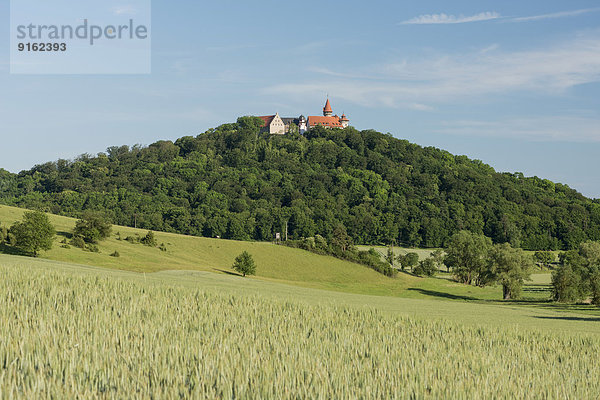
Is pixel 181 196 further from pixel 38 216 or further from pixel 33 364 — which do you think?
pixel 33 364

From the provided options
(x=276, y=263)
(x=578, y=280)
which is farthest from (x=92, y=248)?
(x=578, y=280)

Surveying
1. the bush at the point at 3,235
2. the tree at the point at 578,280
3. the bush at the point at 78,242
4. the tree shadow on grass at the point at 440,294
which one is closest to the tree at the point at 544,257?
the tree shadow on grass at the point at 440,294

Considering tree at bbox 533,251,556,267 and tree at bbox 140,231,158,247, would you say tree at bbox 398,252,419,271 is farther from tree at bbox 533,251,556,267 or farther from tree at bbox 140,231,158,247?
tree at bbox 140,231,158,247

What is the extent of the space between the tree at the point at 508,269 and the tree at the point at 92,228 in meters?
53.8

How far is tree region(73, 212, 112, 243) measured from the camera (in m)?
73.6

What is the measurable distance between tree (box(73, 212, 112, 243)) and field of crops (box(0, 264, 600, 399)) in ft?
206

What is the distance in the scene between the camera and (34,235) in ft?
189

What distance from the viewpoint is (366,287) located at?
78.4m

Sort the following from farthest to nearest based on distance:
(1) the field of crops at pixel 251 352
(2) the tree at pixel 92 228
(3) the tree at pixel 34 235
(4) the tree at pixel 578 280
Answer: (2) the tree at pixel 92 228 < (4) the tree at pixel 578 280 < (3) the tree at pixel 34 235 < (1) the field of crops at pixel 251 352

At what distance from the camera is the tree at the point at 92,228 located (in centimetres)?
7362

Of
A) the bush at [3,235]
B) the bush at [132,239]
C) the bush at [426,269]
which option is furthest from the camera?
the bush at [426,269]

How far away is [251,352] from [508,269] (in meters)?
74.2

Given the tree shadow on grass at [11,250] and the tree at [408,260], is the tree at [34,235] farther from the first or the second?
the tree at [408,260]

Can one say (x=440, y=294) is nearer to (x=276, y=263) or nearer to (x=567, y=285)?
(x=567, y=285)
